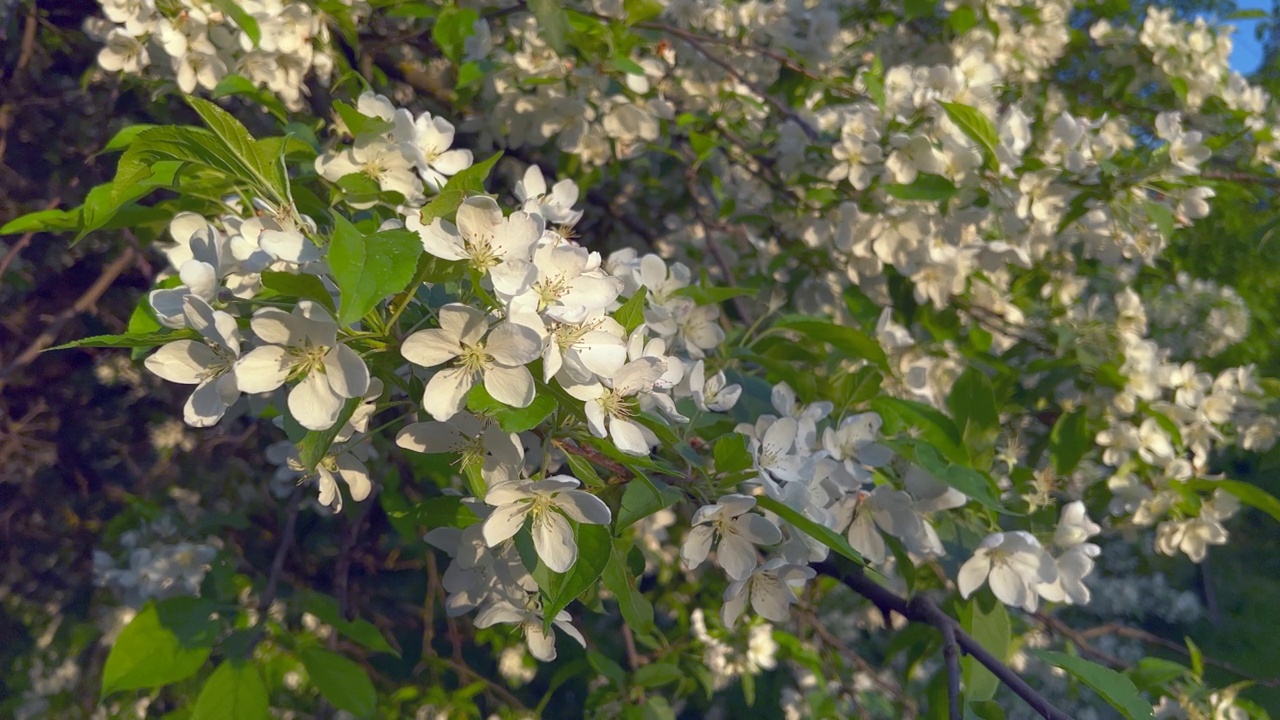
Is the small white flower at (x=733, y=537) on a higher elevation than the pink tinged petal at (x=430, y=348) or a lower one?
lower

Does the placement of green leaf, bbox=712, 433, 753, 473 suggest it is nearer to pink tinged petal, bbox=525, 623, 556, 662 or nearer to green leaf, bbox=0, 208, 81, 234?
pink tinged petal, bbox=525, 623, 556, 662

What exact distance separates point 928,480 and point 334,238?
94 cm

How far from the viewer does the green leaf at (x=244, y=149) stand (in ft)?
2.84

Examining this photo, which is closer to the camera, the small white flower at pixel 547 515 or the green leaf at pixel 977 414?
the small white flower at pixel 547 515

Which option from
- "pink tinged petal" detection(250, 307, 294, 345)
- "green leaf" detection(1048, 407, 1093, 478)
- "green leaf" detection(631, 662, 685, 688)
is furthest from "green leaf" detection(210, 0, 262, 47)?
"green leaf" detection(1048, 407, 1093, 478)

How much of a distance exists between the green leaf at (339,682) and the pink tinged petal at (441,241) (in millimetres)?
1046

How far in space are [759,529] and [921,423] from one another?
52 cm

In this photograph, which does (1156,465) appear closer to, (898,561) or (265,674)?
(898,561)

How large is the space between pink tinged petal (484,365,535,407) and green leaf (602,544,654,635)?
0.24m

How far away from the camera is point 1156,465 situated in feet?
6.57

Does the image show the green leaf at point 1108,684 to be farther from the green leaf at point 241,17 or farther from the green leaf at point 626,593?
the green leaf at point 241,17

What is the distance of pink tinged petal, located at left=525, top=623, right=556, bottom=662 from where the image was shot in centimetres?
108

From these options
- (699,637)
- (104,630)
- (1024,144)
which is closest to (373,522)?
(104,630)

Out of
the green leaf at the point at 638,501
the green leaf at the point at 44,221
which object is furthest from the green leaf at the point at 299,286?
the green leaf at the point at 44,221
